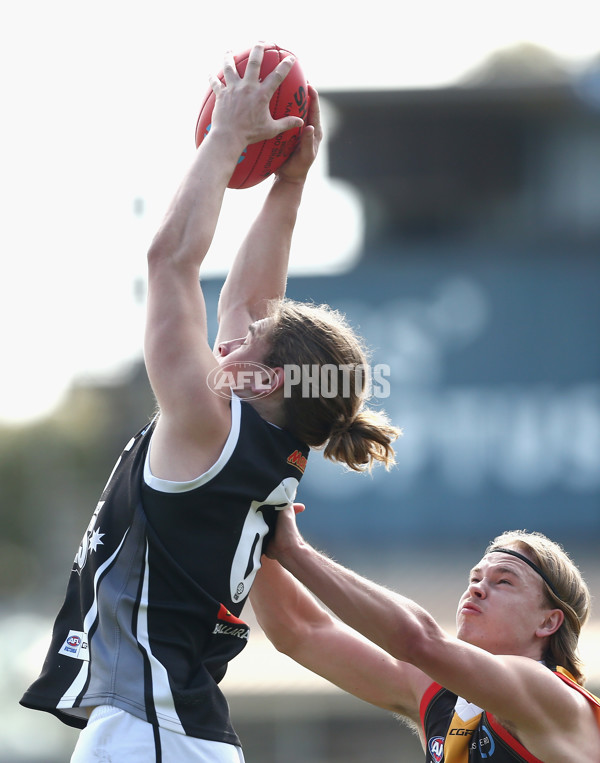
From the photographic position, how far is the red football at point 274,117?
3.27 m

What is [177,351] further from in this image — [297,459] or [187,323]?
[297,459]

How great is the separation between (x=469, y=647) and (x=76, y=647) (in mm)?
1216

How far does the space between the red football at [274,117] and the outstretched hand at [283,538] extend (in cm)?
117

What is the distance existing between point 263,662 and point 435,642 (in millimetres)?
9964

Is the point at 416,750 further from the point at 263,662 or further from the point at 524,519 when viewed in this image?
the point at 524,519

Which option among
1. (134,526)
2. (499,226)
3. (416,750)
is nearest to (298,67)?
(134,526)

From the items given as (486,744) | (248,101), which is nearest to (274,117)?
(248,101)

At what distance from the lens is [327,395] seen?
117 inches

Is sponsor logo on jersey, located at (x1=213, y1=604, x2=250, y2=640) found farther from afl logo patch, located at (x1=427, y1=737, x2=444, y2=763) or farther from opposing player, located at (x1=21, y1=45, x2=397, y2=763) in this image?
afl logo patch, located at (x1=427, y1=737, x2=444, y2=763)


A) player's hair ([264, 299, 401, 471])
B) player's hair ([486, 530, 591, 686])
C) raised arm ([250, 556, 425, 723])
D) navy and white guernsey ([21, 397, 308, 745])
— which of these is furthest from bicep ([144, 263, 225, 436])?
player's hair ([486, 530, 591, 686])

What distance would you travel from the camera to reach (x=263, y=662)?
41.3ft

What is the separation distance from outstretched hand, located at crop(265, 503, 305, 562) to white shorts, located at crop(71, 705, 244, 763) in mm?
603

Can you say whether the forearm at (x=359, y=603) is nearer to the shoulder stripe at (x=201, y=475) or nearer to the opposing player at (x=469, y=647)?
the opposing player at (x=469, y=647)

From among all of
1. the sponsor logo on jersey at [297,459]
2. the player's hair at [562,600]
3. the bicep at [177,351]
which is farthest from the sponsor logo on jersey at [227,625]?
the player's hair at [562,600]
